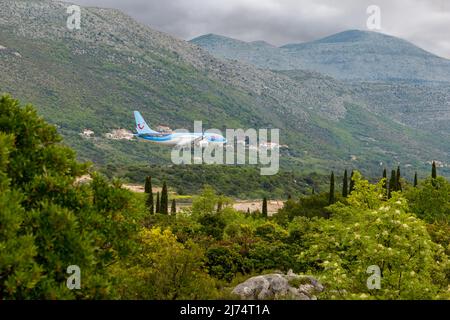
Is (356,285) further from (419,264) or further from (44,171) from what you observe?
(44,171)

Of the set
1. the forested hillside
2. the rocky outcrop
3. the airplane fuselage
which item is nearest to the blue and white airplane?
the airplane fuselage

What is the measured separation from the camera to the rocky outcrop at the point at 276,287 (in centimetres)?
2173

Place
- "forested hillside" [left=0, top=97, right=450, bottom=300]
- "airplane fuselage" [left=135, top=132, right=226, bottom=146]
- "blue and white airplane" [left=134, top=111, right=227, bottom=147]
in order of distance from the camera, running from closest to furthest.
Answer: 1. "forested hillside" [left=0, top=97, right=450, bottom=300]
2. "blue and white airplane" [left=134, top=111, right=227, bottom=147]
3. "airplane fuselage" [left=135, top=132, right=226, bottom=146]

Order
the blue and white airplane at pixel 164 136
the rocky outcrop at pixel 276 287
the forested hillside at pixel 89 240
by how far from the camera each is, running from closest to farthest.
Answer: the forested hillside at pixel 89 240 < the rocky outcrop at pixel 276 287 < the blue and white airplane at pixel 164 136

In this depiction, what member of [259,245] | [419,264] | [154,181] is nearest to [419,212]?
[259,245]

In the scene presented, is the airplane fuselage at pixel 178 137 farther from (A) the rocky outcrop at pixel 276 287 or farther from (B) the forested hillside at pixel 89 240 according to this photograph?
(B) the forested hillside at pixel 89 240

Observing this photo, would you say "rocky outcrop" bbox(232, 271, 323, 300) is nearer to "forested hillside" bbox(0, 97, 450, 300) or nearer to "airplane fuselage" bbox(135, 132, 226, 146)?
"forested hillside" bbox(0, 97, 450, 300)

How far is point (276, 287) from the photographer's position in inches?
886

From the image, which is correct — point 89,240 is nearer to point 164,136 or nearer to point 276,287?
point 276,287

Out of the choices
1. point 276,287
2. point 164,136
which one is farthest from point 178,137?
point 276,287

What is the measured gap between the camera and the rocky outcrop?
21.7 meters

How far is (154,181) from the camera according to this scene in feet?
492

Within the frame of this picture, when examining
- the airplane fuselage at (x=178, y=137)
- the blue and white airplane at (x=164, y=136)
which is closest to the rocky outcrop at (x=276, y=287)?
the blue and white airplane at (x=164, y=136)
